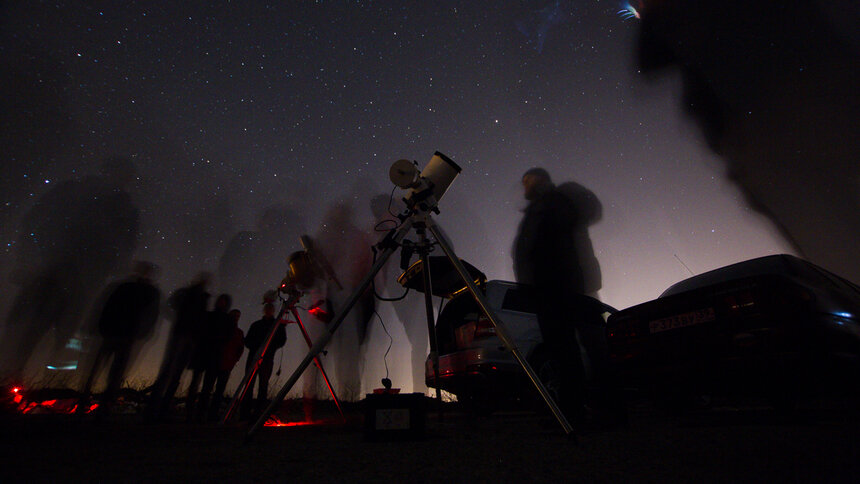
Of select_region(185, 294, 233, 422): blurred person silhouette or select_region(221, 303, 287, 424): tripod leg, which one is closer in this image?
select_region(221, 303, 287, 424): tripod leg

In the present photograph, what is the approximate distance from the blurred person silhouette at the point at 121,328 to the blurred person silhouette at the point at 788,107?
10.9 m

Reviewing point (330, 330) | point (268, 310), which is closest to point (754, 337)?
point (330, 330)

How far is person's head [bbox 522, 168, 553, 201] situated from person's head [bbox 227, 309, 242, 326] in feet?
16.4

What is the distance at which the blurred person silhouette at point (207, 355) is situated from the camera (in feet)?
17.2

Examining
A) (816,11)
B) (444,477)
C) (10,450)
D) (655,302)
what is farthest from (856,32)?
(10,450)

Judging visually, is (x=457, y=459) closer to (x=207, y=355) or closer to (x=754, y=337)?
(x=754, y=337)

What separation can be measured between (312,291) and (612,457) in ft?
12.1

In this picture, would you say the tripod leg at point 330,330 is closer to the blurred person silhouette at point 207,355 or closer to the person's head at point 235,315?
the blurred person silhouette at point 207,355

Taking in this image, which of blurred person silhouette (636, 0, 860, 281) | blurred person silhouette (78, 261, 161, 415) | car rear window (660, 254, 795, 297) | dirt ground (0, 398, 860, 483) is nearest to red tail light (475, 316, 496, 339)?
car rear window (660, 254, 795, 297)

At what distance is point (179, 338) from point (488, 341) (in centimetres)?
460

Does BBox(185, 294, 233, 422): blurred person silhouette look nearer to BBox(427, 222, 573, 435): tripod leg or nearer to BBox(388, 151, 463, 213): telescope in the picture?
BBox(388, 151, 463, 213): telescope

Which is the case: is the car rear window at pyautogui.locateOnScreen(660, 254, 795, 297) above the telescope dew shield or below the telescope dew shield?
below

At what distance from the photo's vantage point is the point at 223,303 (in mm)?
5832

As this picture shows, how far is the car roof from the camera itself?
3.04 metres
